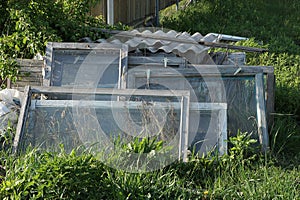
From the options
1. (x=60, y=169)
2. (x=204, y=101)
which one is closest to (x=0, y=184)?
(x=60, y=169)

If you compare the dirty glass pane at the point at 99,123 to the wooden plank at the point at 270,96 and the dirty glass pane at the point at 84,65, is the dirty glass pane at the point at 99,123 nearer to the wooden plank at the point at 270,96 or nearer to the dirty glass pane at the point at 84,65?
the dirty glass pane at the point at 84,65

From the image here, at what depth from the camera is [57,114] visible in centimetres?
487

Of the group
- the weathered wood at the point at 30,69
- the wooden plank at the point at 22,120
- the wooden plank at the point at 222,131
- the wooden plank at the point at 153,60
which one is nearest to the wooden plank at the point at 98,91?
the wooden plank at the point at 22,120

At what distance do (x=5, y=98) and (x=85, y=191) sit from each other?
1.93m

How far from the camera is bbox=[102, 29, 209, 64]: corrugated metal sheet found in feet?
19.9

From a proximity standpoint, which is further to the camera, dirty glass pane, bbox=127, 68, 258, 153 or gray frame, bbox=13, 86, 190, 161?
dirty glass pane, bbox=127, 68, 258, 153

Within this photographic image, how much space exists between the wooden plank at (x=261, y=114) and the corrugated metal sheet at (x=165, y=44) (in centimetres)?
96

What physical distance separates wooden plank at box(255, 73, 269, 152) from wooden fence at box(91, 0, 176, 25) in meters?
4.78

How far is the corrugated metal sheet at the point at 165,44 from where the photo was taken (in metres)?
6.06

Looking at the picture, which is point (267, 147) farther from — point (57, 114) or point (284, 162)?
point (57, 114)

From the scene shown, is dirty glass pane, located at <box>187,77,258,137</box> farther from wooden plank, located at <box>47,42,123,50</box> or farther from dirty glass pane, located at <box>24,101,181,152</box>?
wooden plank, located at <box>47,42,123,50</box>

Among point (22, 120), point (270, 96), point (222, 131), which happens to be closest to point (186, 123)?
point (222, 131)

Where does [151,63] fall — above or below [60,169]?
above

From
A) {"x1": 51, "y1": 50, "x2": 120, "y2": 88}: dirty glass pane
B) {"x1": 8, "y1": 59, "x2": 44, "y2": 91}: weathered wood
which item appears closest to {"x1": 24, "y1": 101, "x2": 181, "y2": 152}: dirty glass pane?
{"x1": 51, "y1": 50, "x2": 120, "y2": 88}: dirty glass pane
